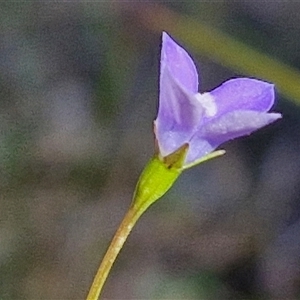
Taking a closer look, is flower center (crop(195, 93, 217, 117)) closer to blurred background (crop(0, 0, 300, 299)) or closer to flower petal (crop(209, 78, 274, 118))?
flower petal (crop(209, 78, 274, 118))

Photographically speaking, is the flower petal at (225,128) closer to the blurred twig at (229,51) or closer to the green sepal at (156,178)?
the green sepal at (156,178)

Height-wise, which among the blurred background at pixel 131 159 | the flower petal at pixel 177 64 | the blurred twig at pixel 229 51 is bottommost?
the blurred background at pixel 131 159

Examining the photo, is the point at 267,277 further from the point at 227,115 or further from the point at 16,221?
the point at 227,115

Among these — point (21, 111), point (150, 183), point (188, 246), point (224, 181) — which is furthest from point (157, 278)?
point (150, 183)

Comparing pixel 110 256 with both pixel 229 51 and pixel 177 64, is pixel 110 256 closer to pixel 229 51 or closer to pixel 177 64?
pixel 177 64

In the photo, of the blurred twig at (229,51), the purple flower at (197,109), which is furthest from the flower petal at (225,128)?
the blurred twig at (229,51)
